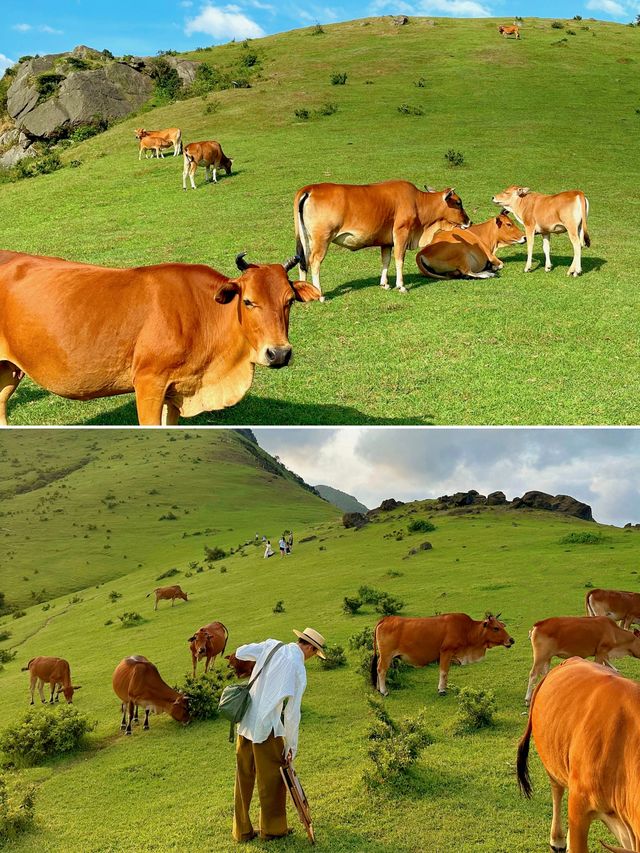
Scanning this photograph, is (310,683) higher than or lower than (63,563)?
higher

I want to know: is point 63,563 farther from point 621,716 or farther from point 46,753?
point 621,716

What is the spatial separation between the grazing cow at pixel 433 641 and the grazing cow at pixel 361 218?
7.83m

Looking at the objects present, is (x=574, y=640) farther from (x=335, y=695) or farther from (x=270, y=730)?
(x=270, y=730)


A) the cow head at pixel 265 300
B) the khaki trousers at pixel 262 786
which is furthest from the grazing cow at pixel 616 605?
the cow head at pixel 265 300

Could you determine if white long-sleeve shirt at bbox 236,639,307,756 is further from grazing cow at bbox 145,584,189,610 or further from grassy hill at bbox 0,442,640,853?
grazing cow at bbox 145,584,189,610

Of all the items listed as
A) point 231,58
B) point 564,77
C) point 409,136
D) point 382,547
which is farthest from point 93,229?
point 231,58

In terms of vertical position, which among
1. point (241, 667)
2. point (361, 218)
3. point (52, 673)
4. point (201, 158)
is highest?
point (201, 158)

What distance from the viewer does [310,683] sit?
452 inches

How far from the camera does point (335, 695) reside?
35.6 ft

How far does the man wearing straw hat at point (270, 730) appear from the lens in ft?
21.5

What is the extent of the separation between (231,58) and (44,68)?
45.8 feet

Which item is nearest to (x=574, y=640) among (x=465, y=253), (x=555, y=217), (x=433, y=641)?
(x=433, y=641)

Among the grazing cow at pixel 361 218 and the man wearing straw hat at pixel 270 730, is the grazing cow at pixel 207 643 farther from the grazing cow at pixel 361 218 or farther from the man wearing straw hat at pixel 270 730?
the grazing cow at pixel 361 218

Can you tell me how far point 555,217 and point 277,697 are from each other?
16.0m
